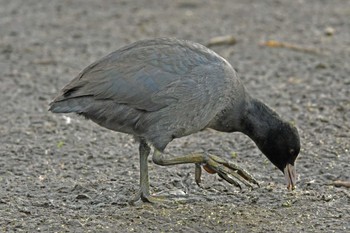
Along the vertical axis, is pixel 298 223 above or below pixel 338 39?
above

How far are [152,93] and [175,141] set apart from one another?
2.01 metres

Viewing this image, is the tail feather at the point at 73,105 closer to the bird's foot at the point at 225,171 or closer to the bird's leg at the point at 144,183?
the bird's leg at the point at 144,183

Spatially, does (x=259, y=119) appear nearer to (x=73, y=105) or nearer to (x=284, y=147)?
(x=284, y=147)

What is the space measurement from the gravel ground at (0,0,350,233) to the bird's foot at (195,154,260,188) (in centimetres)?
14

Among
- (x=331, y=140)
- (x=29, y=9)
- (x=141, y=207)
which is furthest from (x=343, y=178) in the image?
(x=29, y=9)

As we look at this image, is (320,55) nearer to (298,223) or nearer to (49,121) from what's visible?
(49,121)

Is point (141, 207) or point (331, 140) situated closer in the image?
point (141, 207)

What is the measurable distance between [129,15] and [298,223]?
753 centimetres

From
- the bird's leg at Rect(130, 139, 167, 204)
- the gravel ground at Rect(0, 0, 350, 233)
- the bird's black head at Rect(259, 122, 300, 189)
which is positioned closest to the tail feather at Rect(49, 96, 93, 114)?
the bird's leg at Rect(130, 139, 167, 204)

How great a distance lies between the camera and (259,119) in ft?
23.3

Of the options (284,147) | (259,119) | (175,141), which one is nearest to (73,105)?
(259,119)

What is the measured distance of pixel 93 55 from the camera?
11445 mm

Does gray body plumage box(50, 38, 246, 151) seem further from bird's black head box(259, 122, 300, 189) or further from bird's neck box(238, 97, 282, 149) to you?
bird's black head box(259, 122, 300, 189)

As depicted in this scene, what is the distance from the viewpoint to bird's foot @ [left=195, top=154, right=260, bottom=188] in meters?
6.69
